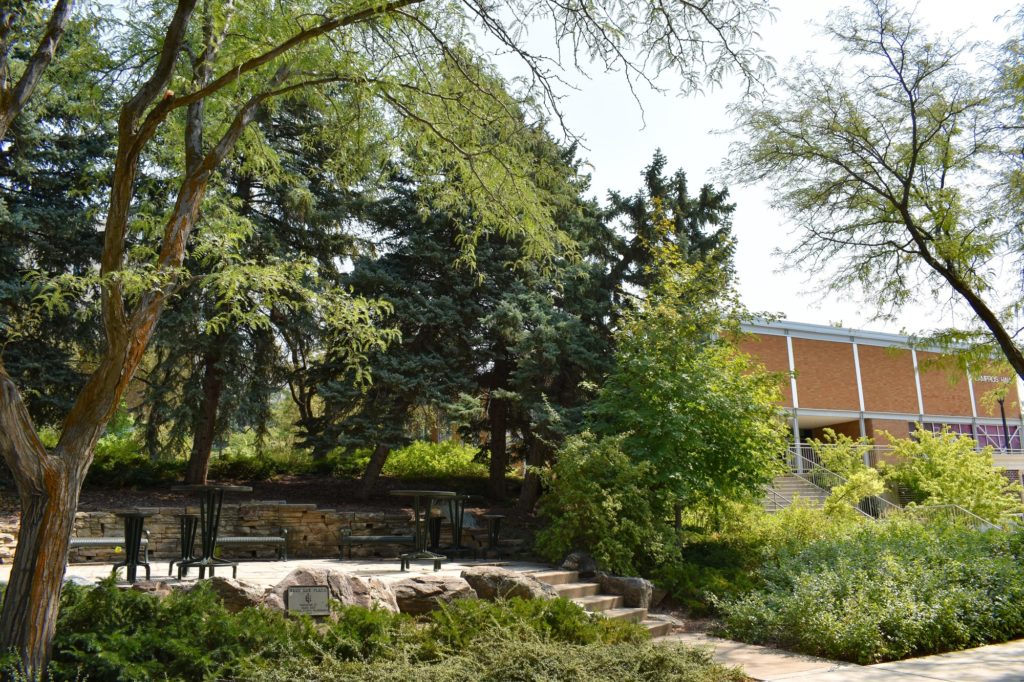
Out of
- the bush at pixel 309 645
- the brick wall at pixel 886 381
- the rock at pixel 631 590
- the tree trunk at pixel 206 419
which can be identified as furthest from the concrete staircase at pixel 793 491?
the bush at pixel 309 645

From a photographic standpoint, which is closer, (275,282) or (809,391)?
(275,282)

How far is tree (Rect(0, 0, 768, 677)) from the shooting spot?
4.89m

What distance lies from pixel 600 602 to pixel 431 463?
1000 centimetres

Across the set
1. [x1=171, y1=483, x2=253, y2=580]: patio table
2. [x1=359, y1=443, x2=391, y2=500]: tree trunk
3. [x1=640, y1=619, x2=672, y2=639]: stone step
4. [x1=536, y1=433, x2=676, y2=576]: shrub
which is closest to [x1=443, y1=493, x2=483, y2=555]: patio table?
[x1=536, y1=433, x2=676, y2=576]: shrub

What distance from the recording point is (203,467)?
14477 mm

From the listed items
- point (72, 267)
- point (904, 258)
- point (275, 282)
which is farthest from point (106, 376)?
point (904, 258)

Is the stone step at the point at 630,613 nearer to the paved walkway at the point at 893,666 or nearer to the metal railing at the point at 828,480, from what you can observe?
the paved walkway at the point at 893,666

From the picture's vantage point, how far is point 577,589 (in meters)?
9.34

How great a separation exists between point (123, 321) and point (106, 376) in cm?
42

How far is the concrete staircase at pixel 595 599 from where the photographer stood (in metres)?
8.67

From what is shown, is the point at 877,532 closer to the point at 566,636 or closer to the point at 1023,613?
the point at 1023,613

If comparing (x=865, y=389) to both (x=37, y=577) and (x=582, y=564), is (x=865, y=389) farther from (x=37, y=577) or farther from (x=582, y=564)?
(x=37, y=577)

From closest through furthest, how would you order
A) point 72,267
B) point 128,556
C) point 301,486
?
1. point 128,556
2. point 72,267
3. point 301,486

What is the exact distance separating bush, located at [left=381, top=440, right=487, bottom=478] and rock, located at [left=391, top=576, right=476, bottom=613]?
31.1 feet
